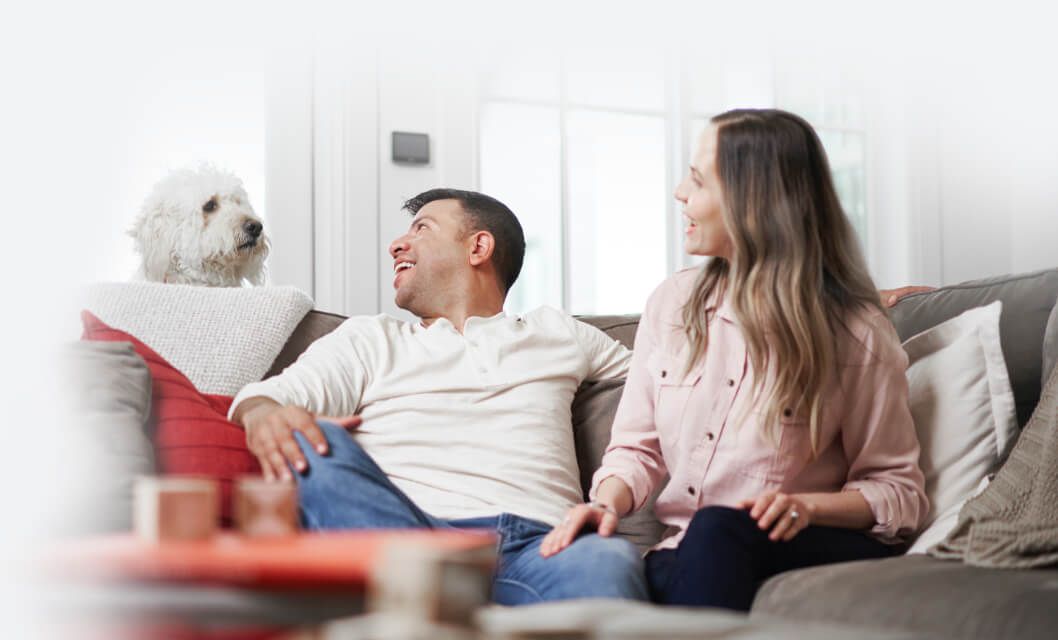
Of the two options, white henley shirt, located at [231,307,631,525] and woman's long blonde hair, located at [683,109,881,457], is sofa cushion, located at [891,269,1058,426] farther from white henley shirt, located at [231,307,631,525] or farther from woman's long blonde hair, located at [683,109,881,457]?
white henley shirt, located at [231,307,631,525]

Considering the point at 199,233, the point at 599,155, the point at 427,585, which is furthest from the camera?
the point at 599,155

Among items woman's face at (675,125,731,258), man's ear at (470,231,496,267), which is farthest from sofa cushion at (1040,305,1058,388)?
man's ear at (470,231,496,267)

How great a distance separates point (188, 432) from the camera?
60.9 inches

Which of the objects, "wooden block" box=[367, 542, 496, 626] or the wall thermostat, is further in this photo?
the wall thermostat

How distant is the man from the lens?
4.73ft

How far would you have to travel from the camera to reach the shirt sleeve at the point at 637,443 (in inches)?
63.1

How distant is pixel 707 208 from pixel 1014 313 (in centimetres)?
58

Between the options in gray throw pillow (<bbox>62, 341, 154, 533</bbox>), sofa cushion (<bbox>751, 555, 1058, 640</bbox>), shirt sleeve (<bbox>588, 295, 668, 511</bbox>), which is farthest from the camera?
shirt sleeve (<bbox>588, 295, 668, 511</bbox>)

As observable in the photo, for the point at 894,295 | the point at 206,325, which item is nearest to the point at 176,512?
the point at 206,325

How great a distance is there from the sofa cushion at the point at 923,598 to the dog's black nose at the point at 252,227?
1714mm

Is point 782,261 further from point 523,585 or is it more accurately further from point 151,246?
point 151,246

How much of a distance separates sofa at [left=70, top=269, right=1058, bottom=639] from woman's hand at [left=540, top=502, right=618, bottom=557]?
23 cm

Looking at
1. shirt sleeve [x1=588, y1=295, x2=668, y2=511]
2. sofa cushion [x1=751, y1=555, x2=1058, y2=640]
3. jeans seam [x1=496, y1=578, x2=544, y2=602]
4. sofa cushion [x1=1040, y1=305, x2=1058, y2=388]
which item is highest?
sofa cushion [x1=1040, y1=305, x2=1058, y2=388]

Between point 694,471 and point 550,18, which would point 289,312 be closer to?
point 694,471
